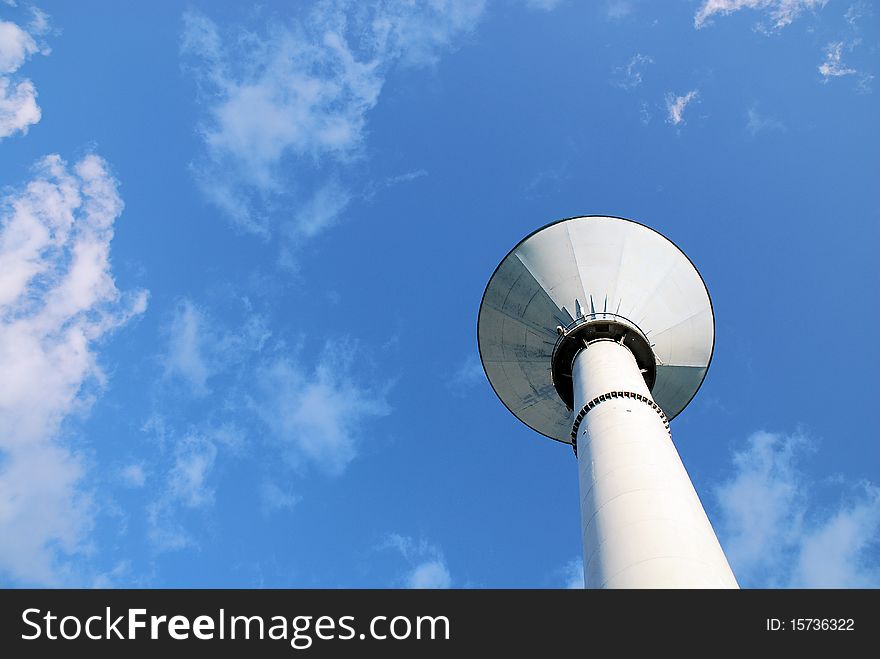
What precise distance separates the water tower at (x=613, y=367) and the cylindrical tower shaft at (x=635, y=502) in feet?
0.11

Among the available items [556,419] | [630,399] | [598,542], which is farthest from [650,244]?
[598,542]

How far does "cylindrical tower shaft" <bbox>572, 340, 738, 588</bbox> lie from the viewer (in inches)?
503

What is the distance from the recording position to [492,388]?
30.3 m

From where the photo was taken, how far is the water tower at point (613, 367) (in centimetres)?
1388

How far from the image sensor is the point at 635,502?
47.8 feet

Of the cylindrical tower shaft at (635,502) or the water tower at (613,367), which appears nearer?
the cylindrical tower shaft at (635,502)

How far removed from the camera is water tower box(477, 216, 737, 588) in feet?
45.5

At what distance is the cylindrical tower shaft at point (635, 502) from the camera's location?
41.9 ft

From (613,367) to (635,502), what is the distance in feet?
22.7

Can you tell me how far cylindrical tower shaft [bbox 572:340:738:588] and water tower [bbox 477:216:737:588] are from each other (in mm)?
34

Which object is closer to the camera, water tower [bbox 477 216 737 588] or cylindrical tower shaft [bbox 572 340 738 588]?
cylindrical tower shaft [bbox 572 340 738 588]
